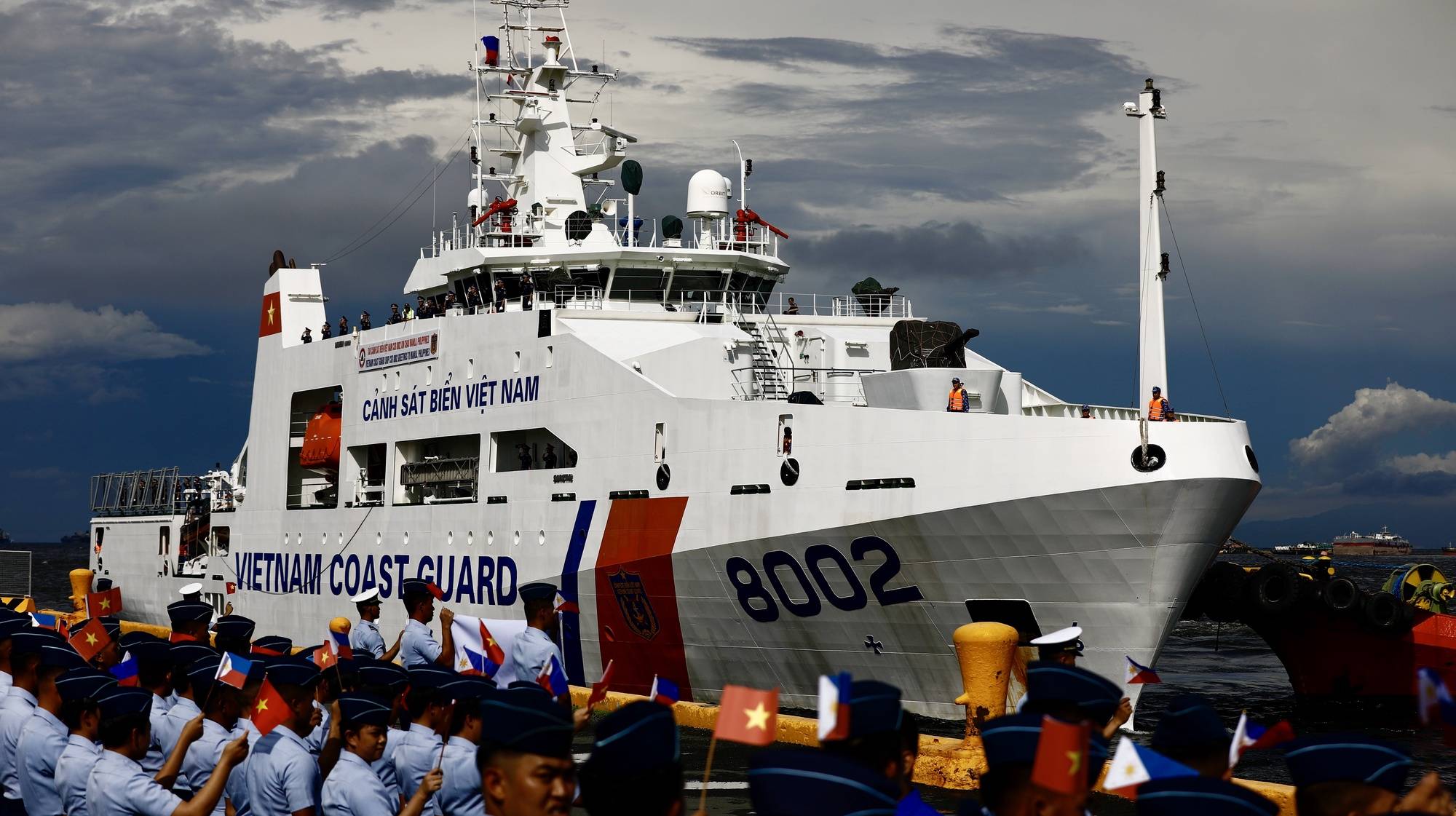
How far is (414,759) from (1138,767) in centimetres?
471

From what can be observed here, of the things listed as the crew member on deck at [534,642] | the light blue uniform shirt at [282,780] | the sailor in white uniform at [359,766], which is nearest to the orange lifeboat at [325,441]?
the crew member on deck at [534,642]

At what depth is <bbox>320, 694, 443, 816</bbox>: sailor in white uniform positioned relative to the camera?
25.9ft

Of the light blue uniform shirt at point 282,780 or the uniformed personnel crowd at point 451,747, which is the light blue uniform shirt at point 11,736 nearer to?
the uniformed personnel crowd at point 451,747

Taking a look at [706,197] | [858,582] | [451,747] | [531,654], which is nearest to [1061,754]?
[451,747]

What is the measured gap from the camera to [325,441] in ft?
90.2

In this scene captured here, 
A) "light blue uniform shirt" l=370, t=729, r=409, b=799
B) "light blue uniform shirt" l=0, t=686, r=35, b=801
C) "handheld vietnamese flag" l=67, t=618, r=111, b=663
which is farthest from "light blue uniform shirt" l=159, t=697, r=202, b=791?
"handheld vietnamese flag" l=67, t=618, r=111, b=663

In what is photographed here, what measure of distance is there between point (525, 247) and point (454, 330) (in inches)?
84.4

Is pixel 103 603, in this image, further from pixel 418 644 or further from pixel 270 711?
pixel 270 711

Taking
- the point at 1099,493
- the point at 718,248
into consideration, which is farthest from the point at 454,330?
the point at 1099,493

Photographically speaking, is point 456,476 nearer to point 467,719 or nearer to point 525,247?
point 525,247

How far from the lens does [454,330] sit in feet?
79.0

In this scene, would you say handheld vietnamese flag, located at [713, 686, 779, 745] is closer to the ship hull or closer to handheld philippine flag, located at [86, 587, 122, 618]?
the ship hull

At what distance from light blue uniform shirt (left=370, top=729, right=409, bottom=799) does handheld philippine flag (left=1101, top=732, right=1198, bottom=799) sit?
483cm

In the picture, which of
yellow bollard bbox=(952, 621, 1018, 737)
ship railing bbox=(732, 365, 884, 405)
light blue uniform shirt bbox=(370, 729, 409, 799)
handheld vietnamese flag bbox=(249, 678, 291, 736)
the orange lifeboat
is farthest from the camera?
the orange lifeboat
